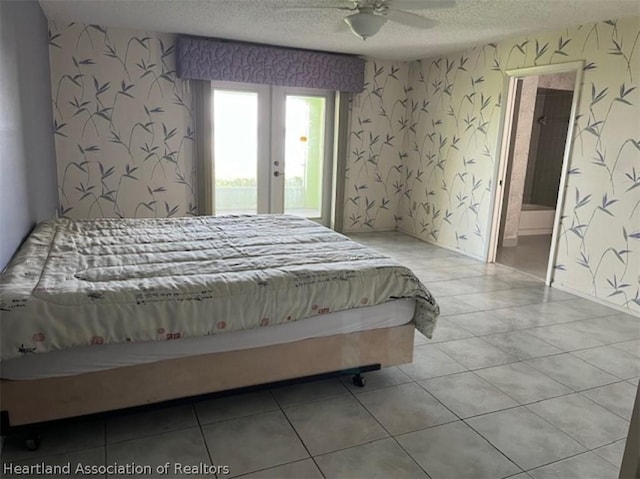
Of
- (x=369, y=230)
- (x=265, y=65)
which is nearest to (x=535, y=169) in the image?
(x=369, y=230)

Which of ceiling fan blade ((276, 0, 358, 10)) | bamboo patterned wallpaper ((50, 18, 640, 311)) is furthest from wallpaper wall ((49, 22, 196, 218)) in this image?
ceiling fan blade ((276, 0, 358, 10))

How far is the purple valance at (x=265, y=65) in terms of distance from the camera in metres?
4.96

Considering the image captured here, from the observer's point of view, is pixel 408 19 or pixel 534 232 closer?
pixel 408 19

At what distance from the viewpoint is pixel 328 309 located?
2.32 metres

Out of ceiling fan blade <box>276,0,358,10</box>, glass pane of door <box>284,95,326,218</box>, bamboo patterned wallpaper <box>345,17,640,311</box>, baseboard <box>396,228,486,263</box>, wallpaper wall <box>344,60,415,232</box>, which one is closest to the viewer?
ceiling fan blade <box>276,0,358,10</box>

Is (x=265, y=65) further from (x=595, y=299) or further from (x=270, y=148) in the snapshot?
(x=595, y=299)

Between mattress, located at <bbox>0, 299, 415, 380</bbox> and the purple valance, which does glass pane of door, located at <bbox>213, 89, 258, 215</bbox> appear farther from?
mattress, located at <bbox>0, 299, 415, 380</bbox>

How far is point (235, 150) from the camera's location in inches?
223

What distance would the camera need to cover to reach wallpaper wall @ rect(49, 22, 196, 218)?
4.78 m

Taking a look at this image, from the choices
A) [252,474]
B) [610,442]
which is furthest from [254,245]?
[610,442]

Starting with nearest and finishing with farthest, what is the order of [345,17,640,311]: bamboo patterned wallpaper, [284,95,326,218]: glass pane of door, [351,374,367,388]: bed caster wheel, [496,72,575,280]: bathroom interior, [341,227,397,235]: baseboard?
[351,374,367,388]: bed caster wheel → [345,17,640,311]: bamboo patterned wallpaper → [496,72,575,280]: bathroom interior → [284,95,326,218]: glass pane of door → [341,227,397,235]: baseboard

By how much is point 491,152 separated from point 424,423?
365 cm

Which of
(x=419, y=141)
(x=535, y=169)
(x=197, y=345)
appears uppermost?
(x=419, y=141)

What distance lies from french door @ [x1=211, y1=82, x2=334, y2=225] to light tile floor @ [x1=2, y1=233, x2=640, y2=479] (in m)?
3.39
